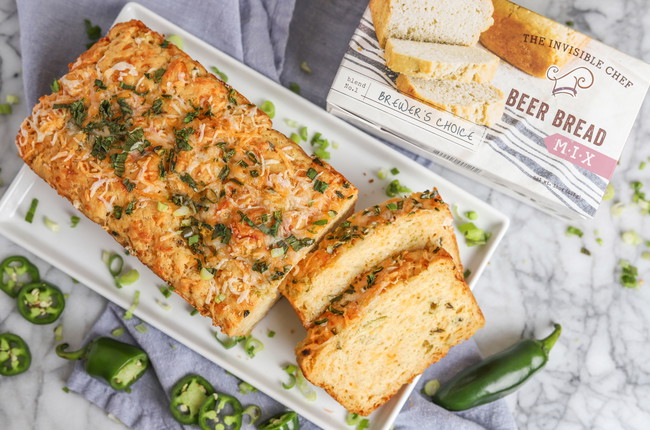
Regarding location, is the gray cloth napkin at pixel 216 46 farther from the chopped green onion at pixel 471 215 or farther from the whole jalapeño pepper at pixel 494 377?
the chopped green onion at pixel 471 215

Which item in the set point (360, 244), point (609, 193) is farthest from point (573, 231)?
point (360, 244)

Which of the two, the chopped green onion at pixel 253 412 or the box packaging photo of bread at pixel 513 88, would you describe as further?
the chopped green onion at pixel 253 412

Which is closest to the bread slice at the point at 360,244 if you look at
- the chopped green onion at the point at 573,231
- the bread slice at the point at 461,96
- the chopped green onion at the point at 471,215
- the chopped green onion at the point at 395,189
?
the chopped green onion at the point at 395,189

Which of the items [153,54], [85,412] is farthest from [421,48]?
[85,412]

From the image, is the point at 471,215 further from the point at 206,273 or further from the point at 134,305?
the point at 134,305

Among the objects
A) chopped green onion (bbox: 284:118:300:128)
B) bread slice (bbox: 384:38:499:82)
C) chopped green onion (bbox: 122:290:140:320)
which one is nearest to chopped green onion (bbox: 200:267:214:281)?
chopped green onion (bbox: 122:290:140:320)

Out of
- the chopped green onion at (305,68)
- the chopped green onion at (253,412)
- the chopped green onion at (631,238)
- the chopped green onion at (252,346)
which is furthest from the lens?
the chopped green onion at (631,238)
